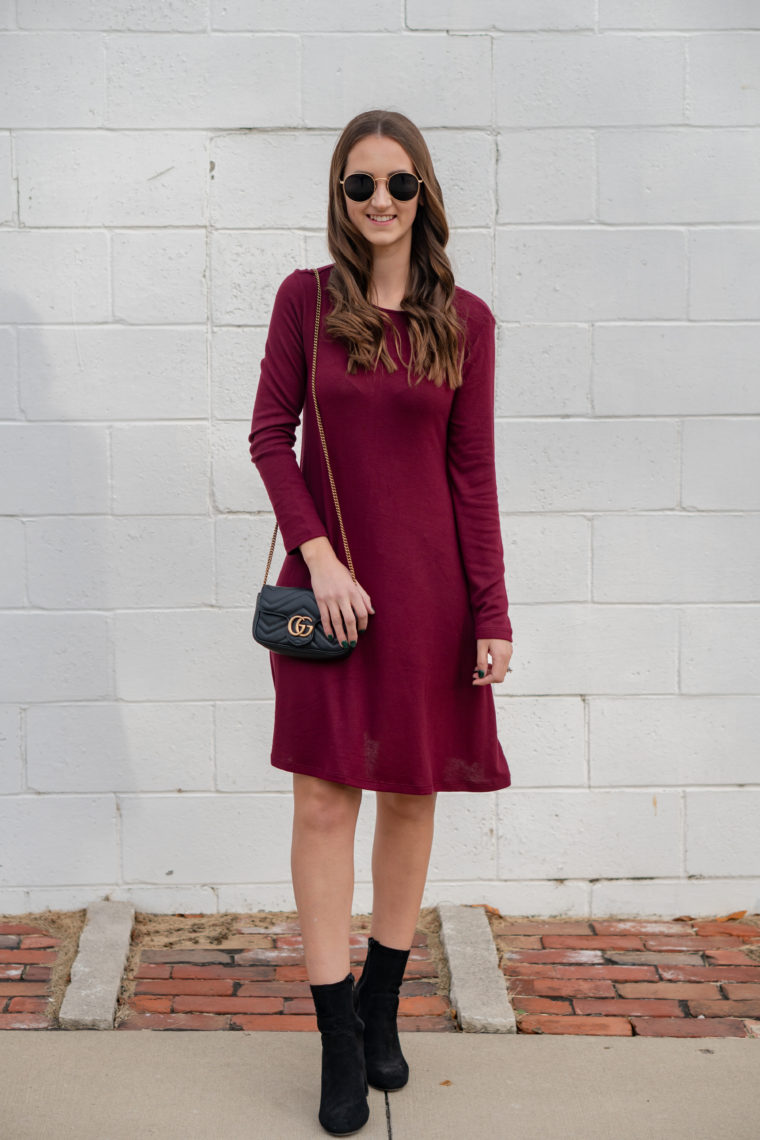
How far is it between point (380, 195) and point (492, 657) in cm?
91

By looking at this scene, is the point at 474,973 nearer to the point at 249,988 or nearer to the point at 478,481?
the point at 249,988

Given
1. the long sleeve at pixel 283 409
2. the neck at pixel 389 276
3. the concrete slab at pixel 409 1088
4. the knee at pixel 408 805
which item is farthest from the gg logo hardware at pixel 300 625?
the concrete slab at pixel 409 1088

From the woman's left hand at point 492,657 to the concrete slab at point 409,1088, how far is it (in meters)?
0.85

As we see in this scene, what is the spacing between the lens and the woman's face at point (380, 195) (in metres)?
2.20

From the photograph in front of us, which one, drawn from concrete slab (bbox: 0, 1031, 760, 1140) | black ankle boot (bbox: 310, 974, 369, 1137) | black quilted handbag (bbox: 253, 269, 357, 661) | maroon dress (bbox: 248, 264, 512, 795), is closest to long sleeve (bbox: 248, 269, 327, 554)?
maroon dress (bbox: 248, 264, 512, 795)

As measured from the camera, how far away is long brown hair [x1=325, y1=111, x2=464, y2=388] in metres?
2.19

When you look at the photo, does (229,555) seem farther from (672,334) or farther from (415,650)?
(672,334)

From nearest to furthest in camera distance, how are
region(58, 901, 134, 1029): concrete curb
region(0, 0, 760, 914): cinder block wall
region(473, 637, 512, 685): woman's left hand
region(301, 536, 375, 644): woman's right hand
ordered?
region(301, 536, 375, 644): woman's right hand → region(473, 637, 512, 685): woman's left hand → region(58, 901, 134, 1029): concrete curb → region(0, 0, 760, 914): cinder block wall

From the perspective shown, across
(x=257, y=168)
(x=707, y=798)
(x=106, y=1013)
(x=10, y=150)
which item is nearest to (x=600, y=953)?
(x=707, y=798)

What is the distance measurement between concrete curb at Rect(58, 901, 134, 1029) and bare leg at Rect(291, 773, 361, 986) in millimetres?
694

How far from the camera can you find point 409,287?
90.4 inches

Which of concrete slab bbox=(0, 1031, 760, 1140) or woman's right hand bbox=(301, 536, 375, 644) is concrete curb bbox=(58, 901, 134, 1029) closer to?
concrete slab bbox=(0, 1031, 760, 1140)

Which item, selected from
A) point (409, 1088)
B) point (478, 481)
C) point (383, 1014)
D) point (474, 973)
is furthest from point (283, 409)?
point (474, 973)

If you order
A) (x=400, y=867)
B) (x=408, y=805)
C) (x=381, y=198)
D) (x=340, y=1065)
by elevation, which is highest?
(x=381, y=198)
